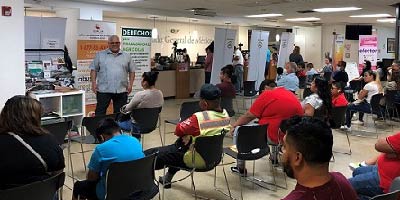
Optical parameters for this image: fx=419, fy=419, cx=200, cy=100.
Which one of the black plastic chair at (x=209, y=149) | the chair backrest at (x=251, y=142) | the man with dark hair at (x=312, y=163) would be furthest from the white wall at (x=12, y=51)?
the man with dark hair at (x=312, y=163)

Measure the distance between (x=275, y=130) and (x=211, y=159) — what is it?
1100mm

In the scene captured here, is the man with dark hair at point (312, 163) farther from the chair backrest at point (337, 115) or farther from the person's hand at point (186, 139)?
the chair backrest at point (337, 115)

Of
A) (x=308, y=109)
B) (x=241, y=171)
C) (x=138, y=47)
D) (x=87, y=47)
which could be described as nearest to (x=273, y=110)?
(x=308, y=109)

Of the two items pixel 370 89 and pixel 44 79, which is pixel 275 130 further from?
pixel 370 89

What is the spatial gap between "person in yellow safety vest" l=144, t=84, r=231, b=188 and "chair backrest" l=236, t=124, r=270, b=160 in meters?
0.17

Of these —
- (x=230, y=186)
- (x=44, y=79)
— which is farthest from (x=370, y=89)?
(x=44, y=79)

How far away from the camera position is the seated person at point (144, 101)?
5.12m

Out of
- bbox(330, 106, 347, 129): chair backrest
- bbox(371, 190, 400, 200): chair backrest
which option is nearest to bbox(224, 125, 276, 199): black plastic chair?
bbox(371, 190, 400, 200): chair backrest

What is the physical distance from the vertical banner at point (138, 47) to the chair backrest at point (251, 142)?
182 inches

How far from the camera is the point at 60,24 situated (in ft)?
25.3

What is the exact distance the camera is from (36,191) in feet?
7.19

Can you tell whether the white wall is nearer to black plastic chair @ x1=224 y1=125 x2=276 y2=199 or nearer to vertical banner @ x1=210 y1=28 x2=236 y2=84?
black plastic chair @ x1=224 y1=125 x2=276 y2=199

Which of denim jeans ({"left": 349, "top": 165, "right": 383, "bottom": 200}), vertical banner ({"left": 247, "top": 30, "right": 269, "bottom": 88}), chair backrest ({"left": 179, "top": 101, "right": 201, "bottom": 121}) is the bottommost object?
denim jeans ({"left": 349, "top": 165, "right": 383, "bottom": 200})

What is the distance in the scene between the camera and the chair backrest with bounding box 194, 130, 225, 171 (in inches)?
137
